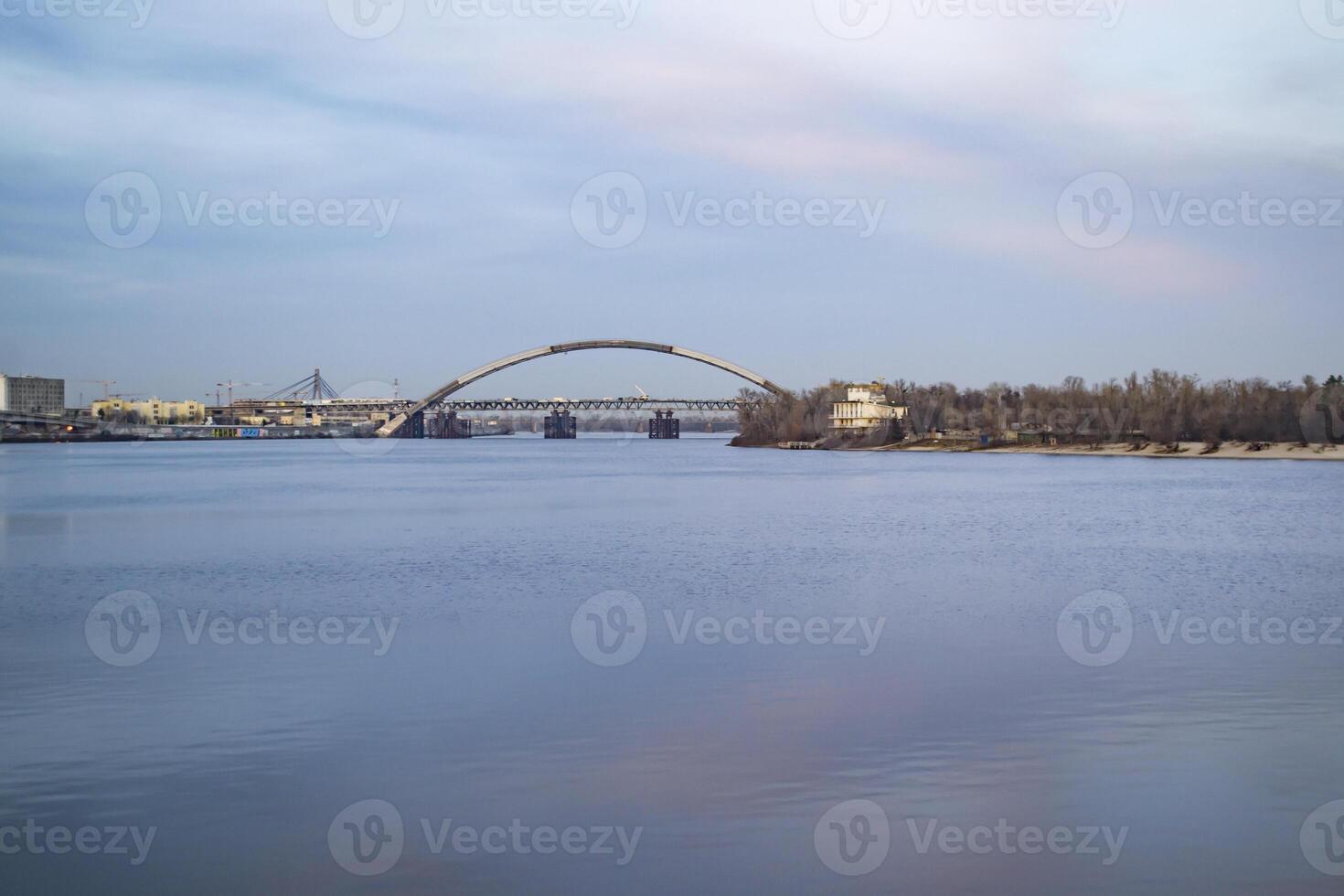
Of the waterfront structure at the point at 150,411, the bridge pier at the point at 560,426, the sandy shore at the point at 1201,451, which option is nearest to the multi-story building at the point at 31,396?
the waterfront structure at the point at 150,411

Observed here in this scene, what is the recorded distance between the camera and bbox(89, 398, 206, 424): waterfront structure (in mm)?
160875

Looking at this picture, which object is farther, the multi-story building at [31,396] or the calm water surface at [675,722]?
the multi-story building at [31,396]

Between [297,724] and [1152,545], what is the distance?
16.6 meters

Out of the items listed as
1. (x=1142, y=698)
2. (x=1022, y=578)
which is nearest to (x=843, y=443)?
(x=1022, y=578)

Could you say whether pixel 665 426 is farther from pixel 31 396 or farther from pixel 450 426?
pixel 31 396

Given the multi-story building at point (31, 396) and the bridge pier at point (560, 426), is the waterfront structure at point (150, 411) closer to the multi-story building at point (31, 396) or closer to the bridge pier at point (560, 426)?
the multi-story building at point (31, 396)

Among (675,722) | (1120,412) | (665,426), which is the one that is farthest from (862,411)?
(675,722)

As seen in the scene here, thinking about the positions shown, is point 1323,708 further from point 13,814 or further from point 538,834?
point 13,814

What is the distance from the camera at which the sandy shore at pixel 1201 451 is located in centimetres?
6644

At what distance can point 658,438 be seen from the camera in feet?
573

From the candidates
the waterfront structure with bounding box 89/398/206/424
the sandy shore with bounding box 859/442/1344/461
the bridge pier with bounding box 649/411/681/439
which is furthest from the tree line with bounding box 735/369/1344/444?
the waterfront structure with bounding box 89/398/206/424

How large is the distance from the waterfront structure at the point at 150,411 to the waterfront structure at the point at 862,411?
102708 mm

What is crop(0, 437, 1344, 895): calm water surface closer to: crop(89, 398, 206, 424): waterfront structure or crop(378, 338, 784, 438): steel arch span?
Result: crop(378, 338, 784, 438): steel arch span

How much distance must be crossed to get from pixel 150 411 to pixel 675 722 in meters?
183
